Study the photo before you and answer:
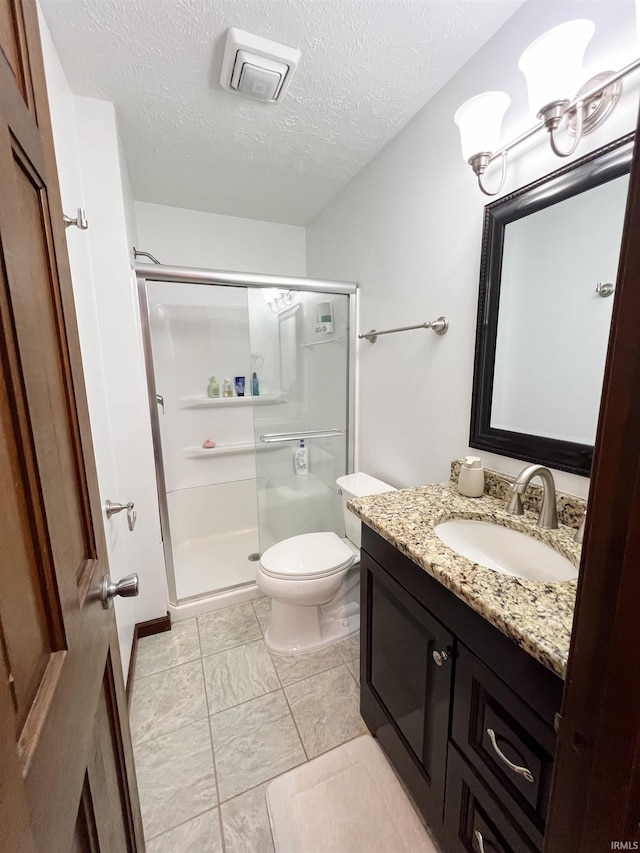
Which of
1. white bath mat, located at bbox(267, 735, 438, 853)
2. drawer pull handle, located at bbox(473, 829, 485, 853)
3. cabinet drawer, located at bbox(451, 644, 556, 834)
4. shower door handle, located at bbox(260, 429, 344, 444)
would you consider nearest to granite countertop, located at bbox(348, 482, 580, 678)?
cabinet drawer, located at bbox(451, 644, 556, 834)

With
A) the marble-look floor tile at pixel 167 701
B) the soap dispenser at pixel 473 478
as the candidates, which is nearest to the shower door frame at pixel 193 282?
the marble-look floor tile at pixel 167 701

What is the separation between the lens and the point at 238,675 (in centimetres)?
157

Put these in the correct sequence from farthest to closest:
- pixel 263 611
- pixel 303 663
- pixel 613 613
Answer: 1. pixel 263 611
2. pixel 303 663
3. pixel 613 613

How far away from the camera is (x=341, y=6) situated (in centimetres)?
100

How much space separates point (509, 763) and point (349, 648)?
1.14 meters

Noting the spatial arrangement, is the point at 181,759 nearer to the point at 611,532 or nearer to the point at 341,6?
the point at 611,532

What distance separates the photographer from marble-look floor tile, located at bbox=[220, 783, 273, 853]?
40.0 inches

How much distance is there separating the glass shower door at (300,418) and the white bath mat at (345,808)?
1062mm

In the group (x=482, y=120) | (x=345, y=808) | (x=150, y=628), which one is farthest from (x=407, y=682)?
(x=482, y=120)

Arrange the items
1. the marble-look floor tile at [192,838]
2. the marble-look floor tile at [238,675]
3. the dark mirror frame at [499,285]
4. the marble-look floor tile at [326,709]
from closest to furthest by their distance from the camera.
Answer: the dark mirror frame at [499,285], the marble-look floor tile at [192,838], the marble-look floor tile at [326,709], the marble-look floor tile at [238,675]

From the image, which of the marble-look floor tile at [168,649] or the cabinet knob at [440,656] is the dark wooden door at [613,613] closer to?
the cabinet knob at [440,656]

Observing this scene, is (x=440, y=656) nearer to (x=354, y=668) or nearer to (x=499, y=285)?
(x=354, y=668)

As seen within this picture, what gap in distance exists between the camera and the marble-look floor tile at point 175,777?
108 cm

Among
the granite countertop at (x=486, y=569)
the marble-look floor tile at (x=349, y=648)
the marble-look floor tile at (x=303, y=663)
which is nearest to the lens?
the granite countertop at (x=486, y=569)
